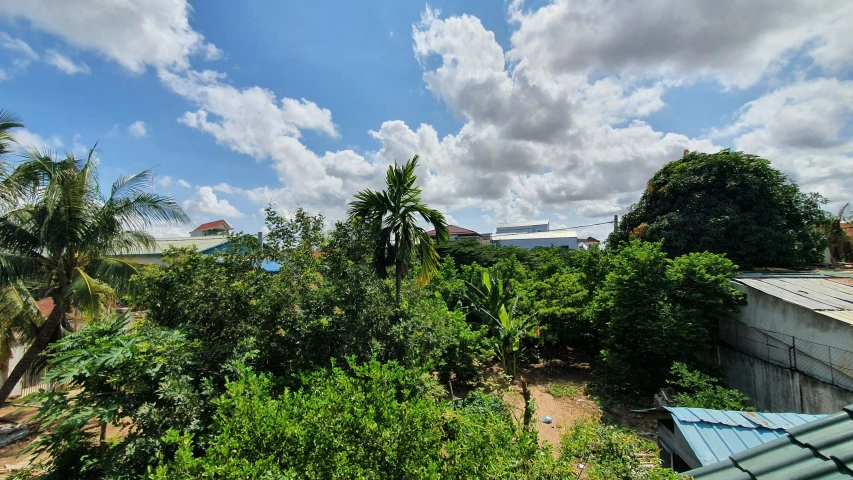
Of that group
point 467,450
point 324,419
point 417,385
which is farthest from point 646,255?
point 324,419

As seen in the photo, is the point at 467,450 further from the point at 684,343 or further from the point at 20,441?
the point at 20,441

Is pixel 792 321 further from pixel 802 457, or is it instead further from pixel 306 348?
pixel 306 348

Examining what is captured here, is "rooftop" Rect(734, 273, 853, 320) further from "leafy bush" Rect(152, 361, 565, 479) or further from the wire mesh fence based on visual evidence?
"leafy bush" Rect(152, 361, 565, 479)

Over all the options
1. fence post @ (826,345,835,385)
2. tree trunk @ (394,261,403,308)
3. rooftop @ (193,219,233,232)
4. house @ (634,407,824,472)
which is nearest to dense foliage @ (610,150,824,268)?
fence post @ (826,345,835,385)

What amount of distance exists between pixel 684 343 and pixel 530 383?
4494 mm

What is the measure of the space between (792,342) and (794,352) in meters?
0.21

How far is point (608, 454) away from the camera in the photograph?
Answer: 8.77 feet

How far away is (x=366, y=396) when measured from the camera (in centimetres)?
396

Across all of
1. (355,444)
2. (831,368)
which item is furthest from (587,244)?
(355,444)

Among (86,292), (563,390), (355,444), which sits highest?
(86,292)

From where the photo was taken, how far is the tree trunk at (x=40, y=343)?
26.1 ft

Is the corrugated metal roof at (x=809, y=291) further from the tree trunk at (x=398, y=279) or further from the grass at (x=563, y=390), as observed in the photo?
the tree trunk at (x=398, y=279)

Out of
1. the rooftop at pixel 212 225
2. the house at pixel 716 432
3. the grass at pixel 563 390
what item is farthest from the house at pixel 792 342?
the rooftop at pixel 212 225

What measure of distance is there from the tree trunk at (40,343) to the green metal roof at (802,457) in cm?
1175
